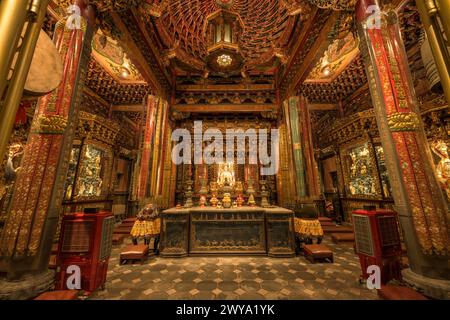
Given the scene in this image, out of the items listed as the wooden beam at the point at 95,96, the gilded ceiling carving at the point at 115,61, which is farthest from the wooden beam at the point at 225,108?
the wooden beam at the point at 95,96

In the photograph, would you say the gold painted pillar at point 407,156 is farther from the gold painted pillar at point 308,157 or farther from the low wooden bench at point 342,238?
the gold painted pillar at point 308,157

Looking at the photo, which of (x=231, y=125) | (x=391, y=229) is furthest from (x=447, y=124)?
(x=231, y=125)

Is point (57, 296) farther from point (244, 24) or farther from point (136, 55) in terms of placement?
point (244, 24)

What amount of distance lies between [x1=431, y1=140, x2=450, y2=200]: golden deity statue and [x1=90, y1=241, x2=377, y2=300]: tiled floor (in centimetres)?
435

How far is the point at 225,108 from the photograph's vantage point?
8.56 m

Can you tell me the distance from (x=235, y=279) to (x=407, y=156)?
357 centimetres

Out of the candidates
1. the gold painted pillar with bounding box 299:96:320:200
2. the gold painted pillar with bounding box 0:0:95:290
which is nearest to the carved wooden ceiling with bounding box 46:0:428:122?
the gold painted pillar with bounding box 299:96:320:200

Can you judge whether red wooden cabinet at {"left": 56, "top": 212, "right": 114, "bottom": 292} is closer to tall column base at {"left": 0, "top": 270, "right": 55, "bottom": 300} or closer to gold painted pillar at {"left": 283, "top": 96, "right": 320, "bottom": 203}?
tall column base at {"left": 0, "top": 270, "right": 55, "bottom": 300}

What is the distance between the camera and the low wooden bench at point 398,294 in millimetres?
2145

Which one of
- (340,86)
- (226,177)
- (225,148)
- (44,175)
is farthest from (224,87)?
(44,175)

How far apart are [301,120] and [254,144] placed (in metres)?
2.38

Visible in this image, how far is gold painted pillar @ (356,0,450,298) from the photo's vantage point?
95.1 inches

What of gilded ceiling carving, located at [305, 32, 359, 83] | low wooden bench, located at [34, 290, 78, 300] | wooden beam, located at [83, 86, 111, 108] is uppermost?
gilded ceiling carving, located at [305, 32, 359, 83]
